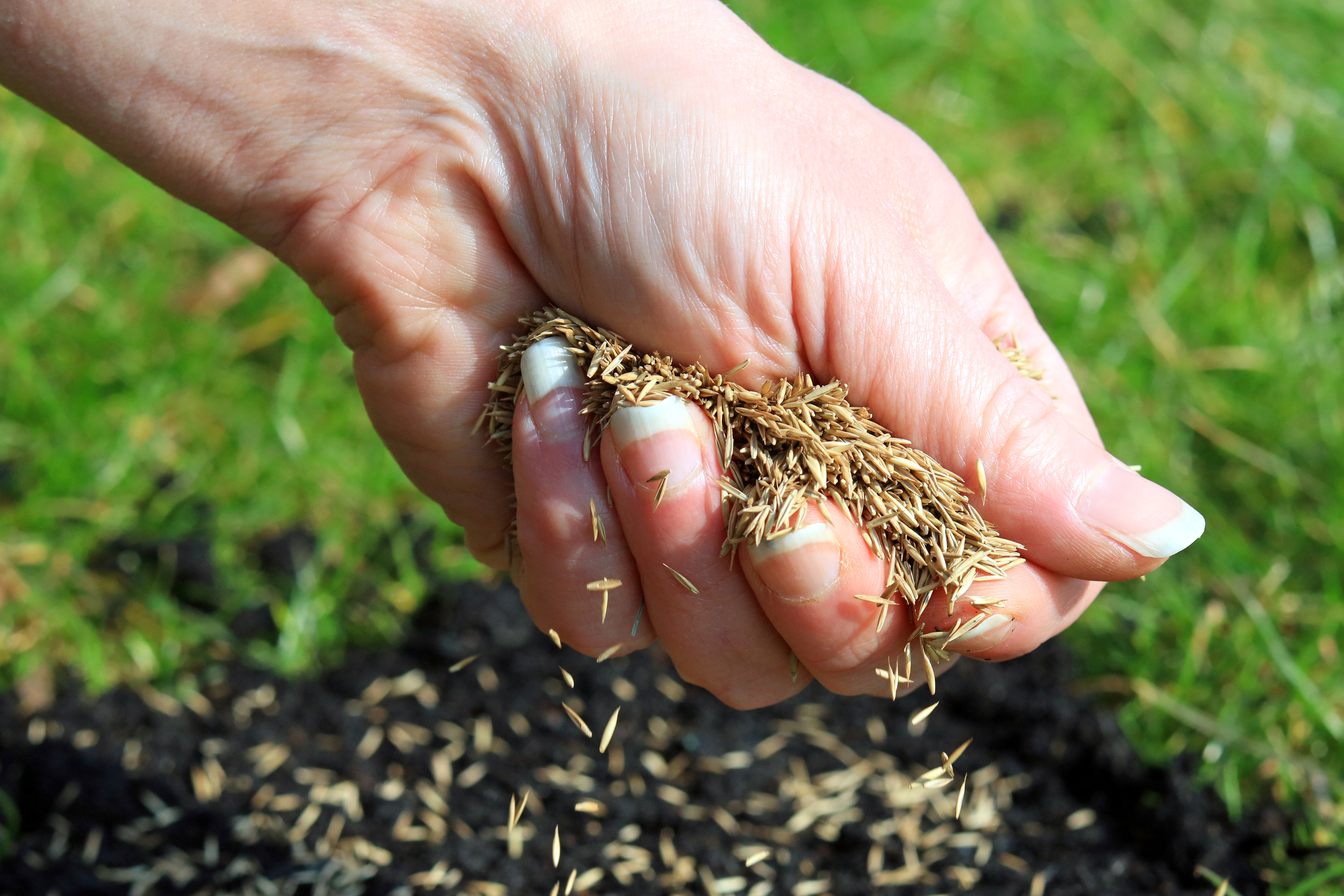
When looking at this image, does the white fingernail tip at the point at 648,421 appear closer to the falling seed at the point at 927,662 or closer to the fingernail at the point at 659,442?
the fingernail at the point at 659,442

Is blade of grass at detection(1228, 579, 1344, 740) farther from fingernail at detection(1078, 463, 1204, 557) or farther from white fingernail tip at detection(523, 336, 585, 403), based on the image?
white fingernail tip at detection(523, 336, 585, 403)

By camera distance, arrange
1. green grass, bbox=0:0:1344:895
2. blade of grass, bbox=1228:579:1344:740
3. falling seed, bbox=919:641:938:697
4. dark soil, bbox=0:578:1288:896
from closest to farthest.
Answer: falling seed, bbox=919:641:938:697 → dark soil, bbox=0:578:1288:896 → blade of grass, bbox=1228:579:1344:740 → green grass, bbox=0:0:1344:895

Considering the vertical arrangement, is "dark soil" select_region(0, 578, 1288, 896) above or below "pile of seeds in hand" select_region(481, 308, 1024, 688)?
below

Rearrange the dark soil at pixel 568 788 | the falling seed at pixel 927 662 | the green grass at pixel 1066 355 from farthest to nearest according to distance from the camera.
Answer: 1. the green grass at pixel 1066 355
2. the dark soil at pixel 568 788
3. the falling seed at pixel 927 662

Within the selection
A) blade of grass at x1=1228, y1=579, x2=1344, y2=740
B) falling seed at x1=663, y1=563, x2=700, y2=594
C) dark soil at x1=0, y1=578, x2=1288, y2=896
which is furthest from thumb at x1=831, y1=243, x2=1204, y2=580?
blade of grass at x1=1228, y1=579, x2=1344, y2=740

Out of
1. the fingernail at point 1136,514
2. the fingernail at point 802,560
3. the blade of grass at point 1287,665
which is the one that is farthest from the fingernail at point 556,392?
the blade of grass at point 1287,665

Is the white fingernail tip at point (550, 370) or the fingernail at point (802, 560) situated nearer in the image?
the fingernail at point (802, 560)
